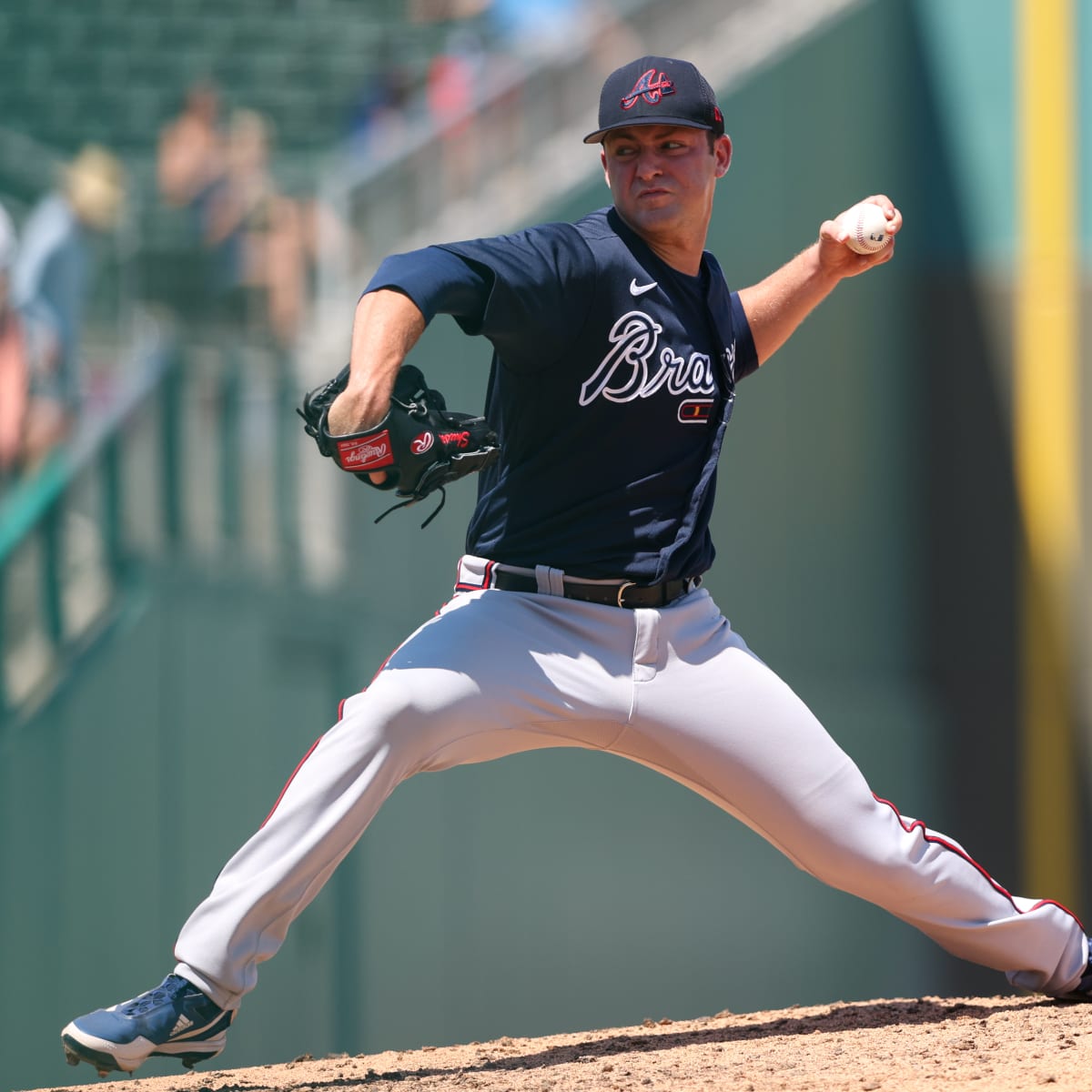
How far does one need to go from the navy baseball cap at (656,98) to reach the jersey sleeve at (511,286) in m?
0.25

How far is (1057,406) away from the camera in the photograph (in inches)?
334

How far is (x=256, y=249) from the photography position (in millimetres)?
7105

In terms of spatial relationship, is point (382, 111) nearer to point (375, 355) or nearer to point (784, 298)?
point (784, 298)

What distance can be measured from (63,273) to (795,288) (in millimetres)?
3711

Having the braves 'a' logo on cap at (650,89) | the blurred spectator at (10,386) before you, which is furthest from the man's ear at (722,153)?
the blurred spectator at (10,386)

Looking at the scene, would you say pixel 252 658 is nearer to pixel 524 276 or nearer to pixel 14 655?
pixel 14 655

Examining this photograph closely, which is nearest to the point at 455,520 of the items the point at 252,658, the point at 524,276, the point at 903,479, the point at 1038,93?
the point at 252,658

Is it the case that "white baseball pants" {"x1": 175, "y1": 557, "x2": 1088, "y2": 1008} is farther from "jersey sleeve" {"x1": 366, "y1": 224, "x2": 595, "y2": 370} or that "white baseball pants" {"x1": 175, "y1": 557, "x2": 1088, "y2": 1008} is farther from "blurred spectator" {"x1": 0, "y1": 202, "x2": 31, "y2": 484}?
"blurred spectator" {"x1": 0, "y1": 202, "x2": 31, "y2": 484}

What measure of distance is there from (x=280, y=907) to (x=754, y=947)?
526 centimetres

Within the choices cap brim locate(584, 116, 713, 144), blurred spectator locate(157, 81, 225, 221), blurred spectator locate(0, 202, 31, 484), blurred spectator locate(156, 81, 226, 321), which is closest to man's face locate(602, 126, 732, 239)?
cap brim locate(584, 116, 713, 144)

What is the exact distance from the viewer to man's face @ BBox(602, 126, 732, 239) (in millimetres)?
3389

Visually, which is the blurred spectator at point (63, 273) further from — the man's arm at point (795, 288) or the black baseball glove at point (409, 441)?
the black baseball glove at point (409, 441)

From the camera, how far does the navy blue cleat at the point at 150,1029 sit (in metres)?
2.95

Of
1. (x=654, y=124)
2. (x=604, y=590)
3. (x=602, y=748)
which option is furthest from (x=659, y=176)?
(x=602, y=748)
